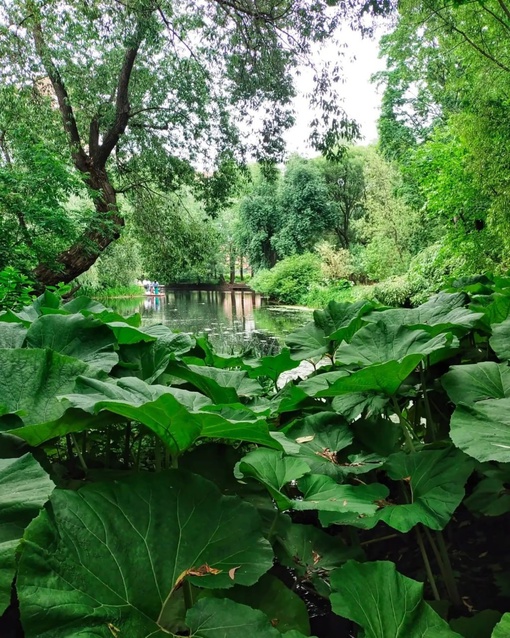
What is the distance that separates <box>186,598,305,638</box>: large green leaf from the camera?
1.30 ft

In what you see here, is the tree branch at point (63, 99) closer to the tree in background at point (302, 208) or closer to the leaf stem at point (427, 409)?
the leaf stem at point (427, 409)

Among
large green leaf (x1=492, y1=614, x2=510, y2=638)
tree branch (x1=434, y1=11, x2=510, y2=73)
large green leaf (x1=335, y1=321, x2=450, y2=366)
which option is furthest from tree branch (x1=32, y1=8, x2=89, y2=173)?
large green leaf (x1=492, y1=614, x2=510, y2=638)

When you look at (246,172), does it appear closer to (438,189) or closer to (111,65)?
(111,65)

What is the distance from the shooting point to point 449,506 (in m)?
0.54

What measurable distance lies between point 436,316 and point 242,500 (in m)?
0.69

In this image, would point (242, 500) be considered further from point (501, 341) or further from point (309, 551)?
point (501, 341)

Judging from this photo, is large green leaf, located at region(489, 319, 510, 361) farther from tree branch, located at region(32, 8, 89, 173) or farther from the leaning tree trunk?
tree branch, located at region(32, 8, 89, 173)

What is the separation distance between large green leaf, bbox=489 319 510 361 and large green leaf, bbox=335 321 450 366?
0.07 metres

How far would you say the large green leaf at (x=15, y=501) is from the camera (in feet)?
1.23

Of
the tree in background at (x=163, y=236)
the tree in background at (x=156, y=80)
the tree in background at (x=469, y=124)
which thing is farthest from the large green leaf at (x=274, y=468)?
the tree in background at (x=163, y=236)

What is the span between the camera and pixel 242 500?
503 mm

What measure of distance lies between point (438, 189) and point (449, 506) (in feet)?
26.8

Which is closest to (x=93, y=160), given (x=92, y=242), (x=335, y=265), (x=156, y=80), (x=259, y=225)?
(x=156, y=80)

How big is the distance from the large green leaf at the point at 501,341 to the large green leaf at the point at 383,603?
0.44 meters
